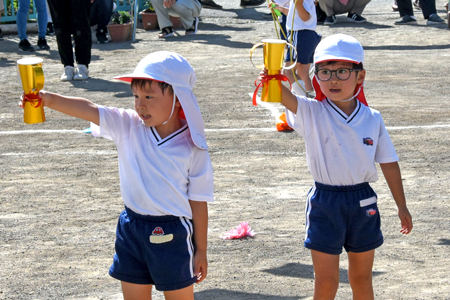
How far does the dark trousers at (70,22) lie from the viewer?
8.94 m

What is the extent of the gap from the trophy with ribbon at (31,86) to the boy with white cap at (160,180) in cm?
15

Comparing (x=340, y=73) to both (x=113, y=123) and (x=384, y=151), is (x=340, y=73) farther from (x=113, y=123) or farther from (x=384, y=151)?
(x=113, y=123)

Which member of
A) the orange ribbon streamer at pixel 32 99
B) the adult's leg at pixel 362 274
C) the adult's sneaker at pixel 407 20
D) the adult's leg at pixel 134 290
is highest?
the orange ribbon streamer at pixel 32 99

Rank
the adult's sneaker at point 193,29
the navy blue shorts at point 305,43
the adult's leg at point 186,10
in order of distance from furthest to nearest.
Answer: the adult's sneaker at point 193,29 → the adult's leg at point 186,10 → the navy blue shorts at point 305,43

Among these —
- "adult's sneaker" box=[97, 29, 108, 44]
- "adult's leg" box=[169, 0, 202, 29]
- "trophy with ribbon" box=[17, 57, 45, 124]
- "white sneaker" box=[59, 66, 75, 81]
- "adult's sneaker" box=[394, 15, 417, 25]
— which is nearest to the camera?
"trophy with ribbon" box=[17, 57, 45, 124]

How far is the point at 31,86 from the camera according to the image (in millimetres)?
2639

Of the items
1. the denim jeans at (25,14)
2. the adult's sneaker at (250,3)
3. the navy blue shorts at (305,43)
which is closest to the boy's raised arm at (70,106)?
the navy blue shorts at (305,43)

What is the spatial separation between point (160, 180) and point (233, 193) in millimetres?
2537

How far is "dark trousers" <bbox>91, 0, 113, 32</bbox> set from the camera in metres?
12.7

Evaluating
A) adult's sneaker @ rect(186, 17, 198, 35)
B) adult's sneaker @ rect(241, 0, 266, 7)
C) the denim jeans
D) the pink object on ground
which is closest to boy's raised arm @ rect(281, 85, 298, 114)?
the pink object on ground

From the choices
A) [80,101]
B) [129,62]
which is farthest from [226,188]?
[129,62]

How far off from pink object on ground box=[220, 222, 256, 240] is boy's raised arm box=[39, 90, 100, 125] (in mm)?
1794

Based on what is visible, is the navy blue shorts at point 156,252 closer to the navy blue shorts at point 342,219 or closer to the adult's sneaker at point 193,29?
the navy blue shorts at point 342,219

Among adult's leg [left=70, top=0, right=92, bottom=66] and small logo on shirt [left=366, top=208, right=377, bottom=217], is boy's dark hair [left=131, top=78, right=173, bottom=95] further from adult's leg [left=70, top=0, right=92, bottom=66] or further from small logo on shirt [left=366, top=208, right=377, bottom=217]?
adult's leg [left=70, top=0, right=92, bottom=66]
